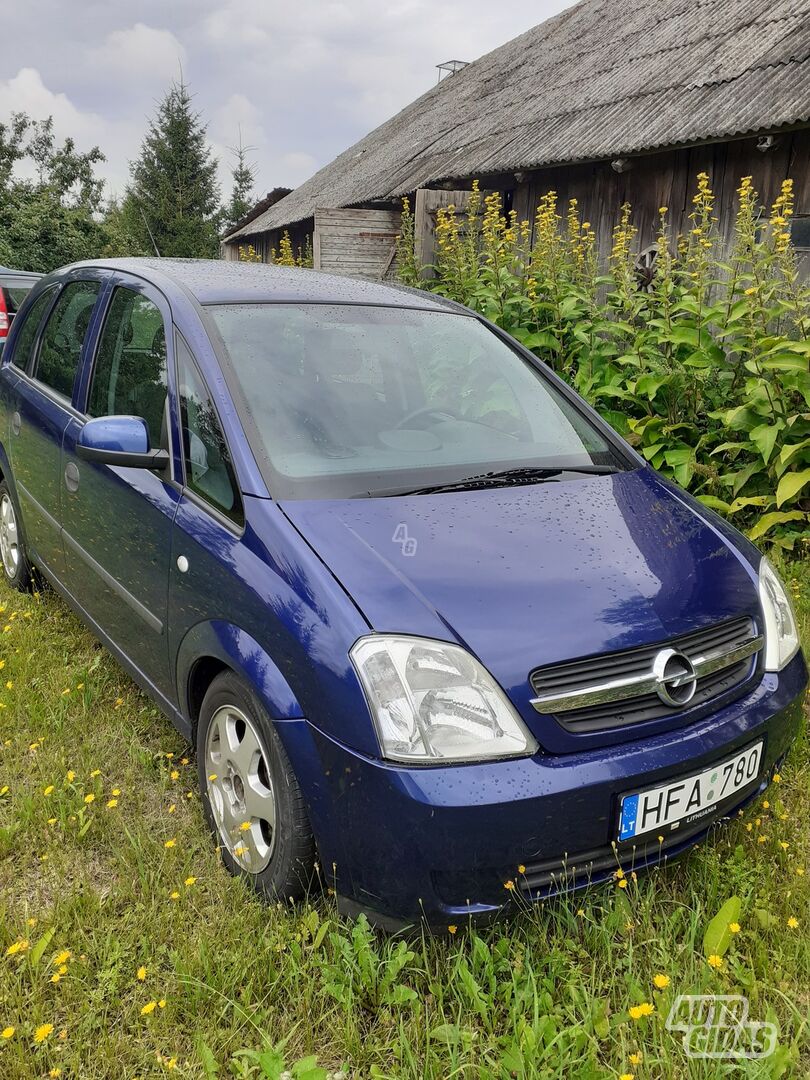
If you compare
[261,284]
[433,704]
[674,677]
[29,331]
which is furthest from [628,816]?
[29,331]

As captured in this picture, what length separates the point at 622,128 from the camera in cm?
862

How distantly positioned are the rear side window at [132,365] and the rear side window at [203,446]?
0.14 metres

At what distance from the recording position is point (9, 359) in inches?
168

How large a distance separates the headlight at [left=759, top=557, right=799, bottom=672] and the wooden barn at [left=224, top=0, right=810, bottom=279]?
18.5 ft

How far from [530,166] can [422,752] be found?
923 centimetres

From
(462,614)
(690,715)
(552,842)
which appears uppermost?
(462,614)

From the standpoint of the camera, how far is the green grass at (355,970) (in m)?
1.73

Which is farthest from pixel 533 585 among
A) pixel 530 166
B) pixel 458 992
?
pixel 530 166

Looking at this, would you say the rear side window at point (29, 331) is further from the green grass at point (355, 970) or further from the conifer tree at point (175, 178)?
the conifer tree at point (175, 178)

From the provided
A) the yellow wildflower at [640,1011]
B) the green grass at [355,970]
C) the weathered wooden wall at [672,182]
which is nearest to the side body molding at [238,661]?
the green grass at [355,970]

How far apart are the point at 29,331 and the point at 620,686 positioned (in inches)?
140

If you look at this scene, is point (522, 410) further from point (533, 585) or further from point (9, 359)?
point (9, 359)

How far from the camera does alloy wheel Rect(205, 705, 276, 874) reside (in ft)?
6.84

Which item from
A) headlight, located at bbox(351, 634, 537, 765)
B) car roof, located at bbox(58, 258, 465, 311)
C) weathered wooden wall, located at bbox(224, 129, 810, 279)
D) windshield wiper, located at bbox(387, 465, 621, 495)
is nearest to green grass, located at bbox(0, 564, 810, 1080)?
headlight, located at bbox(351, 634, 537, 765)
